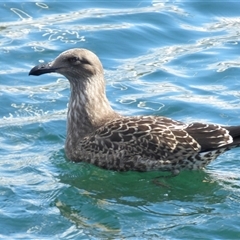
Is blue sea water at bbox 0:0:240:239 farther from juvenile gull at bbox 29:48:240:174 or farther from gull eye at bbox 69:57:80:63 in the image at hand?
gull eye at bbox 69:57:80:63

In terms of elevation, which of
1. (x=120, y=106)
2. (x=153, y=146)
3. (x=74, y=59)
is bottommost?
A: (x=120, y=106)

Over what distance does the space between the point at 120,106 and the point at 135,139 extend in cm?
253

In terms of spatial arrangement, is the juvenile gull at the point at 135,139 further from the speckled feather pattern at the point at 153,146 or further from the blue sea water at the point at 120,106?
the blue sea water at the point at 120,106

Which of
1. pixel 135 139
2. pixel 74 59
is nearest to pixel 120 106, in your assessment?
pixel 74 59

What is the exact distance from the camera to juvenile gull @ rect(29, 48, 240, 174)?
11.0m

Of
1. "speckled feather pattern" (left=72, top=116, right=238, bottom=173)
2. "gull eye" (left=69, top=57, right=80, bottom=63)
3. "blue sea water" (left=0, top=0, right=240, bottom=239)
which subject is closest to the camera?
"blue sea water" (left=0, top=0, right=240, bottom=239)

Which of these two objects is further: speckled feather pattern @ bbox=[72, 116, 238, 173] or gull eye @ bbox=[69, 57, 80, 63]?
gull eye @ bbox=[69, 57, 80, 63]

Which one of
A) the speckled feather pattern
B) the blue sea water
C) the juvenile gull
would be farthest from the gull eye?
the blue sea water

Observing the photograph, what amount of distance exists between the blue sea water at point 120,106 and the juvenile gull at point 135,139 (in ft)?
0.51

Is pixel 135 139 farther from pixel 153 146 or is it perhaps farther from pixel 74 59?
pixel 74 59

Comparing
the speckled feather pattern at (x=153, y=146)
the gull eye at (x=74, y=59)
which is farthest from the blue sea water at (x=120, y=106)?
the gull eye at (x=74, y=59)

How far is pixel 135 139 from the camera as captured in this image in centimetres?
1111

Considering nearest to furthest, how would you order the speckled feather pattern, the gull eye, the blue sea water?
the blue sea water, the speckled feather pattern, the gull eye

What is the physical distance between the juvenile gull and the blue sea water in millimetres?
156
